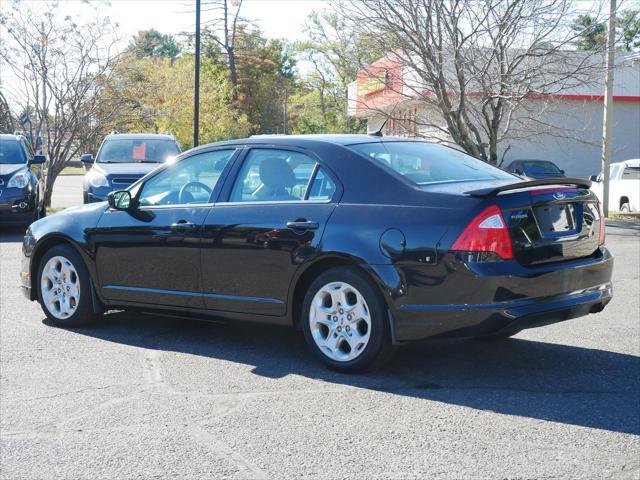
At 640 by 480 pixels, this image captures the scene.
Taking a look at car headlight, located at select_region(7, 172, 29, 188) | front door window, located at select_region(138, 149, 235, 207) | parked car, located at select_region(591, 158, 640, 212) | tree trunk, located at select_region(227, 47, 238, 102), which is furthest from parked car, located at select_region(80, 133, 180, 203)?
tree trunk, located at select_region(227, 47, 238, 102)

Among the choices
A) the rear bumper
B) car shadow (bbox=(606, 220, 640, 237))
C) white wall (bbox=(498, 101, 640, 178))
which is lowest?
car shadow (bbox=(606, 220, 640, 237))

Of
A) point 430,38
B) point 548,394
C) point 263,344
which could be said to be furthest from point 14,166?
point 548,394

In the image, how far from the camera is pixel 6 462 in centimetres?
444

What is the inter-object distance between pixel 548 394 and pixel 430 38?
1688 cm

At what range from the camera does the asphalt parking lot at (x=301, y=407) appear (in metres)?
4.34

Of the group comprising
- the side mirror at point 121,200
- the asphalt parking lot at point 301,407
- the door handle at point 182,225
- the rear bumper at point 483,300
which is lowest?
the asphalt parking lot at point 301,407

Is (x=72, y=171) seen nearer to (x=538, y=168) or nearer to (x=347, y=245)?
(x=538, y=168)

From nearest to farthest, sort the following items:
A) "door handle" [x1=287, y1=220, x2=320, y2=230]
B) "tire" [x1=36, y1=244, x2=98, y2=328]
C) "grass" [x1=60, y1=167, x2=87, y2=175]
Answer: "door handle" [x1=287, y1=220, x2=320, y2=230] → "tire" [x1=36, y1=244, x2=98, y2=328] → "grass" [x1=60, y1=167, x2=87, y2=175]

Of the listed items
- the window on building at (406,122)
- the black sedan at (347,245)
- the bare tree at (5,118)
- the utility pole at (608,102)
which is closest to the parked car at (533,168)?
the utility pole at (608,102)

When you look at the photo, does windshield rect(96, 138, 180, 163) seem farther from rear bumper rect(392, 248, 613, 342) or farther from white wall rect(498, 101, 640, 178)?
white wall rect(498, 101, 640, 178)

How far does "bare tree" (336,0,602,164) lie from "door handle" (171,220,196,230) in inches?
577

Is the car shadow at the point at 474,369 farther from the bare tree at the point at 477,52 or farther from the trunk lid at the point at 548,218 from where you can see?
the bare tree at the point at 477,52

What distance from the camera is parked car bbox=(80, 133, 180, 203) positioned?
55.0ft

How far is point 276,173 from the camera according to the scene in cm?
653
